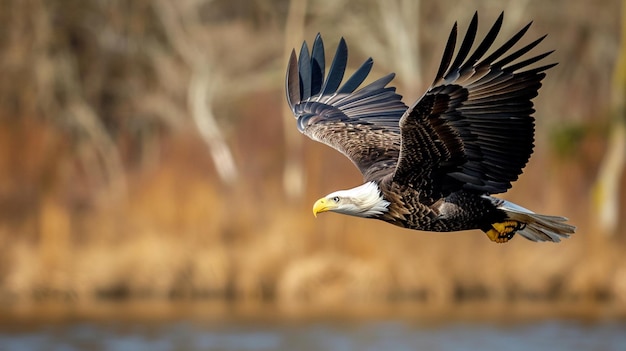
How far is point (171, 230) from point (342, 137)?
1040 cm

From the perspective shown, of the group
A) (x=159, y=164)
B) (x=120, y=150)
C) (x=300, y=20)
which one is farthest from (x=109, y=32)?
(x=159, y=164)

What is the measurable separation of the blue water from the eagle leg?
8169mm

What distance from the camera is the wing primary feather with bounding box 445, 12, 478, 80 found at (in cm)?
623

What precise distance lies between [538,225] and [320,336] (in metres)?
9.03

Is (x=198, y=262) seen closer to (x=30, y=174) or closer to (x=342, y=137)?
(x=30, y=174)

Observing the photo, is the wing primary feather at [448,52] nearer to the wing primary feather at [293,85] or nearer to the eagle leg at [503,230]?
the eagle leg at [503,230]

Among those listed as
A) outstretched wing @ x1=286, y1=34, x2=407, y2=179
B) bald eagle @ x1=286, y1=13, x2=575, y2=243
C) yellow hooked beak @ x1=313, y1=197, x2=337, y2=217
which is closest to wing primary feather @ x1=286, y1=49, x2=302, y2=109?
outstretched wing @ x1=286, y1=34, x2=407, y2=179

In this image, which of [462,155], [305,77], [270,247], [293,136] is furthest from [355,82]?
[293,136]

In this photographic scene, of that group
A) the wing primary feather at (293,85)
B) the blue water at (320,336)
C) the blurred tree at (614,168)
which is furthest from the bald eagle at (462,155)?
the blurred tree at (614,168)

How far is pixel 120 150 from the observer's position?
2894 cm

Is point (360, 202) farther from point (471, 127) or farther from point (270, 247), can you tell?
point (270, 247)

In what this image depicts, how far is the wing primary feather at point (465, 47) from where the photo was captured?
6230 millimetres

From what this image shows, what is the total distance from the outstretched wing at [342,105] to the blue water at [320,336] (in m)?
7.20

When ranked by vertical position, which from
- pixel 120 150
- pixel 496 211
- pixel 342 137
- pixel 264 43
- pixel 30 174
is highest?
pixel 264 43
